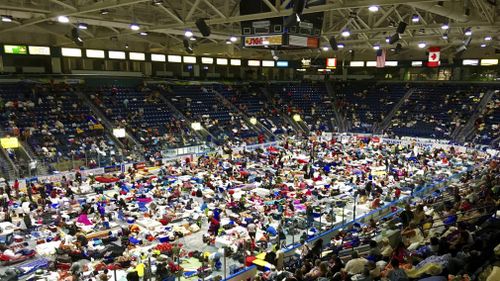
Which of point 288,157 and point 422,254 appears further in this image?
point 288,157

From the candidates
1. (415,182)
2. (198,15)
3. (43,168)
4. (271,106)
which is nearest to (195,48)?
(271,106)

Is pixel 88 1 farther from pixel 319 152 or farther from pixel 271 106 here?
pixel 271 106

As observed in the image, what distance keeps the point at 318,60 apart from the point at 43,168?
3364 cm

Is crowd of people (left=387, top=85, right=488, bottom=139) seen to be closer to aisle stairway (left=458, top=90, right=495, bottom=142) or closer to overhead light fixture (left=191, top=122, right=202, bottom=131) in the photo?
aisle stairway (left=458, top=90, right=495, bottom=142)

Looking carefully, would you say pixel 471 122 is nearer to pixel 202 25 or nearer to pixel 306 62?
pixel 306 62

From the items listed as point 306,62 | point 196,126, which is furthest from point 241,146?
point 306,62

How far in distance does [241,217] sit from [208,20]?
31.7 feet

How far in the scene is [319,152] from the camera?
3192 centimetres

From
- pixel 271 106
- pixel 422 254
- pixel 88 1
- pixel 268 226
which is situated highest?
pixel 88 1

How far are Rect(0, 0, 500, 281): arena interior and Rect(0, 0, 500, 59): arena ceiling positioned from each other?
141mm

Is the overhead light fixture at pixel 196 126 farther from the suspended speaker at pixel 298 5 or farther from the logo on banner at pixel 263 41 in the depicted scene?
the suspended speaker at pixel 298 5

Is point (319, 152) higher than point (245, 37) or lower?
lower

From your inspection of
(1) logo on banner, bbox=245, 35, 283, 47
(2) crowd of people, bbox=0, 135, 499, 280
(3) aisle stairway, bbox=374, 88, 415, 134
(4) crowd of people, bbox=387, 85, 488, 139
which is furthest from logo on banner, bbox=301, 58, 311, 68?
(1) logo on banner, bbox=245, 35, 283, 47

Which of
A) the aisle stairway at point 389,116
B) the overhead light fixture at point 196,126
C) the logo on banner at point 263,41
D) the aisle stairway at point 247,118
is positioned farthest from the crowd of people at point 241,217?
the aisle stairway at point 389,116
